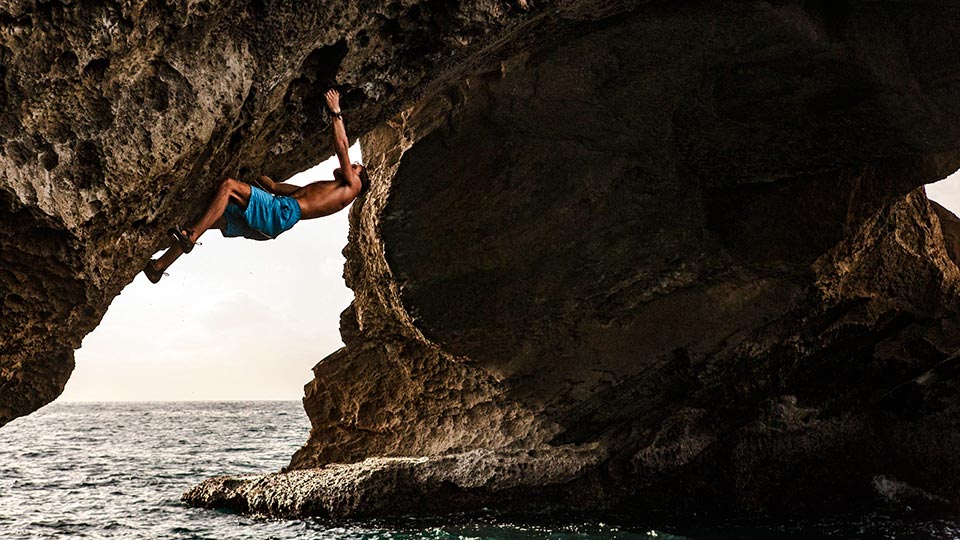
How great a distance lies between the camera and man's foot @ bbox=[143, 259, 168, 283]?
19.1 feet

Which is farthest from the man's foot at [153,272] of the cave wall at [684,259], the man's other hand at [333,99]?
the cave wall at [684,259]

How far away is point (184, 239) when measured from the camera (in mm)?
5605

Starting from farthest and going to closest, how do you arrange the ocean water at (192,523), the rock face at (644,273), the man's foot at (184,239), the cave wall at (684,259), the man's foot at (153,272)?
1. the ocean water at (192,523)
2. the cave wall at (684,259)
3. the rock face at (644,273)
4. the man's foot at (153,272)
5. the man's foot at (184,239)

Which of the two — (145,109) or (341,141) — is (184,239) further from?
(341,141)

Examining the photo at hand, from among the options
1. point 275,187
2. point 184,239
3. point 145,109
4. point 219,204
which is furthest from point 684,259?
point 145,109

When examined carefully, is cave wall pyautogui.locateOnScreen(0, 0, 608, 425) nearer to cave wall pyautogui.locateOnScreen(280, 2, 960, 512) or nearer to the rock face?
the rock face

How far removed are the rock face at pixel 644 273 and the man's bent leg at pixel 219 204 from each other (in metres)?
0.35

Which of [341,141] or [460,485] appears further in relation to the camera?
[460,485]

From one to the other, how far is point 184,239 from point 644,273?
6.07 m

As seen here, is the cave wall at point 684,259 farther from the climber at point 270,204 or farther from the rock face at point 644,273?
the climber at point 270,204

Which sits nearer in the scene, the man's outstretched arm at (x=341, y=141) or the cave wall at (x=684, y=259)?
the man's outstretched arm at (x=341, y=141)

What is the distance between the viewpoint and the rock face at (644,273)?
804cm

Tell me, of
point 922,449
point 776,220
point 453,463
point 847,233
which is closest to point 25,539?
point 453,463

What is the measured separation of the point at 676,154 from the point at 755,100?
114 centimetres
